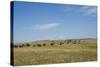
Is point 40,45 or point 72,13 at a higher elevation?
point 72,13

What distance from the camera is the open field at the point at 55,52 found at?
211 centimetres

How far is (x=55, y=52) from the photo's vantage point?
224 cm

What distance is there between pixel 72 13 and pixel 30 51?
0.66 meters

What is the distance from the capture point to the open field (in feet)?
6.93

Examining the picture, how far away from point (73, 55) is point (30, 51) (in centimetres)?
53
